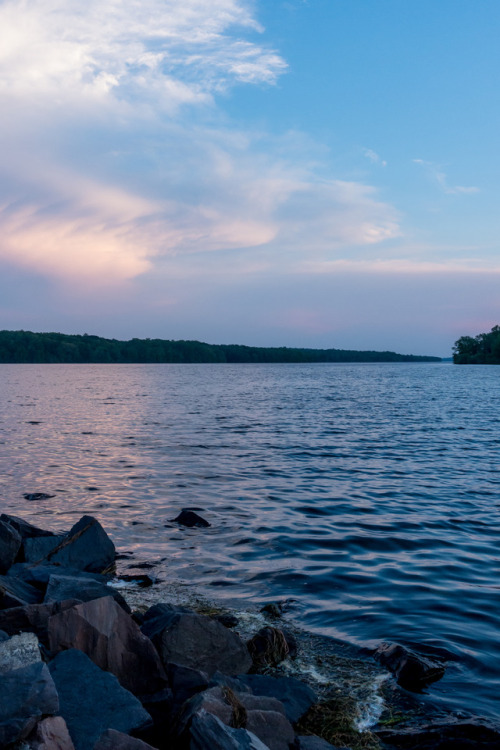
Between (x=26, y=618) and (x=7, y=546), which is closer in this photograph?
(x=26, y=618)

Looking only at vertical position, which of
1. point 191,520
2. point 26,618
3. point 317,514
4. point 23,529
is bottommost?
point 317,514

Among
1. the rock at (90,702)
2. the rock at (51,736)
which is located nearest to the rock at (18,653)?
the rock at (90,702)

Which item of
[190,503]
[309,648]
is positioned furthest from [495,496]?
[309,648]

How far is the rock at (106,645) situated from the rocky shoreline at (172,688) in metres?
0.01

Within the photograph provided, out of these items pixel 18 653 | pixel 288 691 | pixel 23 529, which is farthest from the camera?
pixel 23 529

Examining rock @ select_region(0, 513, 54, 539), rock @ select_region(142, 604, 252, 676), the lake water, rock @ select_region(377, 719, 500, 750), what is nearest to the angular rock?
rock @ select_region(142, 604, 252, 676)

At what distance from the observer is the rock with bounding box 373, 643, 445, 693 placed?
7.48 metres

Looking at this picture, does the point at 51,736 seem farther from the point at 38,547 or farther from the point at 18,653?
the point at 38,547

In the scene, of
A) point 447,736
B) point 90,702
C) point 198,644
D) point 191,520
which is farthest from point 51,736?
point 191,520

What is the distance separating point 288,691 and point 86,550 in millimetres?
5920

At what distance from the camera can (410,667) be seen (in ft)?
24.9

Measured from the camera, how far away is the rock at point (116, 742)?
440cm

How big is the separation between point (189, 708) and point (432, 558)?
843 cm

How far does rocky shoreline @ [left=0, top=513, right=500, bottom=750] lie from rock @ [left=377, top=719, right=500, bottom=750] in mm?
10
